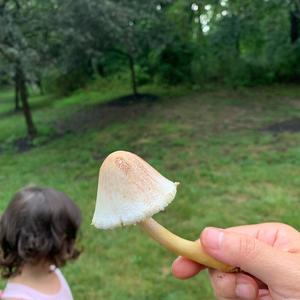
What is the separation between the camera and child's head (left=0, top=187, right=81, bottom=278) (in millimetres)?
2494

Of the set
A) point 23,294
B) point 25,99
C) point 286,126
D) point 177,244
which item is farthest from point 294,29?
point 177,244

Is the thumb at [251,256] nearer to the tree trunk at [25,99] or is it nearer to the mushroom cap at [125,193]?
the mushroom cap at [125,193]

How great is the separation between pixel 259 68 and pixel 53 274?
1363cm

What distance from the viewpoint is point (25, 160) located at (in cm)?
870

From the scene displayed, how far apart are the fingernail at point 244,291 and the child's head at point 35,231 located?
1.41m

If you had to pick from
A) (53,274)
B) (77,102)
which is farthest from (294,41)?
(53,274)

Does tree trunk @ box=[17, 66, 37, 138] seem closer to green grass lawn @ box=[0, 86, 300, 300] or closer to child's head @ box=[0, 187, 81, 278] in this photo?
green grass lawn @ box=[0, 86, 300, 300]

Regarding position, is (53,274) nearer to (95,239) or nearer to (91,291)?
(91,291)

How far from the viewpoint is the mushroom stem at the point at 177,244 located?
3.46 feet

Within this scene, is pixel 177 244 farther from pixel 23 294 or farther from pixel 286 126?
pixel 286 126

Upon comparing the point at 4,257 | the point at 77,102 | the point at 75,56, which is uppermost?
the point at 75,56

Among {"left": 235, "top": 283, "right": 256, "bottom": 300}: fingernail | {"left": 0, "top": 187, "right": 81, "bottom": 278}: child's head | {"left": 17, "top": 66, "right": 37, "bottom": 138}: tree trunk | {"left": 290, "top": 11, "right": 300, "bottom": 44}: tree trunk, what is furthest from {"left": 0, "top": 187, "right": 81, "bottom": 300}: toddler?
{"left": 290, "top": 11, "right": 300, "bottom": 44}: tree trunk

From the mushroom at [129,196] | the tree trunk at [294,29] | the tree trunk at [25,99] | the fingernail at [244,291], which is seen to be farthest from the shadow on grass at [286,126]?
the mushroom at [129,196]

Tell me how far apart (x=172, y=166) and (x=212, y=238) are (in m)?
5.86
